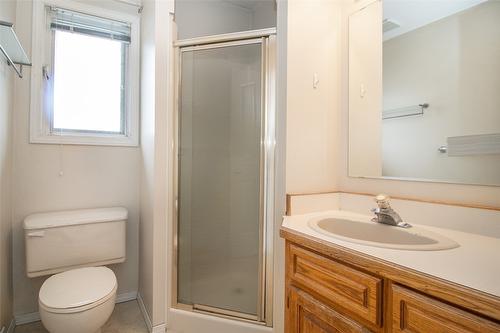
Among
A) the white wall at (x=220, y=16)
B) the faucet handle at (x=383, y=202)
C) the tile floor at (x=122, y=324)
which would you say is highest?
the white wall at (x=220, y=16)

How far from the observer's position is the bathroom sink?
80cm

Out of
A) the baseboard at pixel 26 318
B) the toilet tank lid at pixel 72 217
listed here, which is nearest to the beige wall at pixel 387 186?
the toilet tank lid at pixel 72 217

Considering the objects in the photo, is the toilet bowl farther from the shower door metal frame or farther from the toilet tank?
the shower door metal frame

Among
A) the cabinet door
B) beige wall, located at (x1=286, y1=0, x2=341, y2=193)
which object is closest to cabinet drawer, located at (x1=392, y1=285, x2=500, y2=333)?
the cabinet door

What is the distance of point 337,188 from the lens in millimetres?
1492

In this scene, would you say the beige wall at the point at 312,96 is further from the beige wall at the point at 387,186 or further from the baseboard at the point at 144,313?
the baseboard at the point at 144,313

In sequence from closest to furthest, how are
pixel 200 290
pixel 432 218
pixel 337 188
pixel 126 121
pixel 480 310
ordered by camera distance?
pixel 480 310 → pixel 432 218 → pixel 337 188 → pixel 200 290 → pixel 126 121

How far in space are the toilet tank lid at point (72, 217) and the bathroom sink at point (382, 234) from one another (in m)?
1.43

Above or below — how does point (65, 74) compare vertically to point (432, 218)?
above

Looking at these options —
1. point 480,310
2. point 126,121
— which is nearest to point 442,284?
point 480,310

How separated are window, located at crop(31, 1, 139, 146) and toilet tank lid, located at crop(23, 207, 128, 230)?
1.70 feet

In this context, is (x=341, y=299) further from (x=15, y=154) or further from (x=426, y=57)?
(x=15, y=154)

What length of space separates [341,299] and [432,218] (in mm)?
573

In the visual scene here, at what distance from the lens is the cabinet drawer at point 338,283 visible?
2.37 feet
